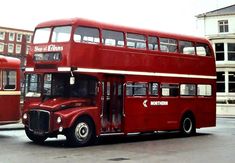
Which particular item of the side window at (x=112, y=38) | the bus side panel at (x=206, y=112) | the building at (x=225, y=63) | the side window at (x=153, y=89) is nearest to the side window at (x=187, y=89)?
the bus side panel at (x=206, y=112)

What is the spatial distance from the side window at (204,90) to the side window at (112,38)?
513 centimetres

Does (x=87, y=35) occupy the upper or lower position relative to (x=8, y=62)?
upper

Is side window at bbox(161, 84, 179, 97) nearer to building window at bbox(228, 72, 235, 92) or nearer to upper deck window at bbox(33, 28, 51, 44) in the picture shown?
upper deck window at bbox(33, 28, 51, 44)

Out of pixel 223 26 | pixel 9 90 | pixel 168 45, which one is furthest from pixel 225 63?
pixel 9 90

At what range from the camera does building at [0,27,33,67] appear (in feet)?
290

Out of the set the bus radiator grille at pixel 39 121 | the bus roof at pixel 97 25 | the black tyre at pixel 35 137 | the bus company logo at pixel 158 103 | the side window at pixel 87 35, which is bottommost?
the black tyre at pixel 35 137

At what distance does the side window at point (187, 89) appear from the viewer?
18.7 m

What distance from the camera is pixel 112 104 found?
615 inches

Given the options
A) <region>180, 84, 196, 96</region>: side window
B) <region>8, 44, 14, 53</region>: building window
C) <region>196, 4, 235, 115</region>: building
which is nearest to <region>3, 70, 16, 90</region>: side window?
<region>180, 84, 196, 96</region>: side window

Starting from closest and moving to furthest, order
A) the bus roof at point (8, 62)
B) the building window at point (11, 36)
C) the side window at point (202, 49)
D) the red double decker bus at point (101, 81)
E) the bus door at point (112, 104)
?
the red double decker bus at point (101, 81), the bus door at point (112, 104), the bus roof at point (8, 62), the side window at point (202, 49), the building window at point (11, 36)

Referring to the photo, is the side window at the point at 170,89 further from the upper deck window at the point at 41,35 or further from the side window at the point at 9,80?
the side window at the point at 9,80

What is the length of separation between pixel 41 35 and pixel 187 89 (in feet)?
22.0

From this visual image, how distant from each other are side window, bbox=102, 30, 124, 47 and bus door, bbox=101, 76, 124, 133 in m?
1.15

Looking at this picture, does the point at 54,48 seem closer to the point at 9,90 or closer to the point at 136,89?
the point at 136,89
